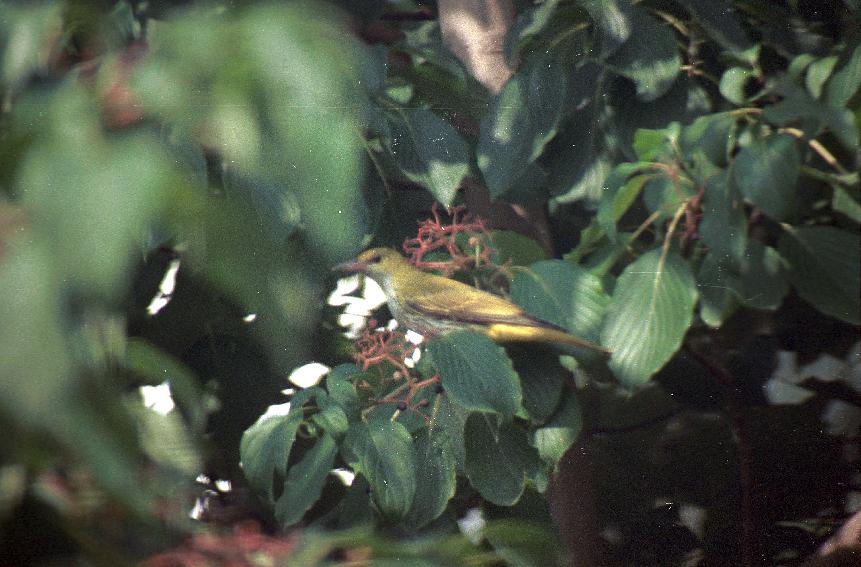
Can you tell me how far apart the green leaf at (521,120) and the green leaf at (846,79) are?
167mm

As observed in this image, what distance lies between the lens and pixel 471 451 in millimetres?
562

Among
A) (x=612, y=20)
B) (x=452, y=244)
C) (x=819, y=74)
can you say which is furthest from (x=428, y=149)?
(x=819, y=74)

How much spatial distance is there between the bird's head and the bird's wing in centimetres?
2

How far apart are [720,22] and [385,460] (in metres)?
0.38

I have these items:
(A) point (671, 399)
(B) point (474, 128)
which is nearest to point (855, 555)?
(A) point (671, 399)

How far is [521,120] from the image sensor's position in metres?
0.62

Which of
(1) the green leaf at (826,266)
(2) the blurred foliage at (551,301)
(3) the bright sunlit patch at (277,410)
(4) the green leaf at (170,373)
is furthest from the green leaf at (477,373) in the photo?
(4) the green leaf at (170,373)

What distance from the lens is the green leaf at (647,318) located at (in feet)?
1.86

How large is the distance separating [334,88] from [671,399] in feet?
2.05

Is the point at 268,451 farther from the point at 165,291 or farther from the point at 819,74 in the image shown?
the point at 819,74

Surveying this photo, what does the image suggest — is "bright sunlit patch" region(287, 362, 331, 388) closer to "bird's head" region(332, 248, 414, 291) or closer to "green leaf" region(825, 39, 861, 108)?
"bird's head" region(332, 248, 414, 291)

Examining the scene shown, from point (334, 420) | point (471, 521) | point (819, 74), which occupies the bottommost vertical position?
point (471, 521)

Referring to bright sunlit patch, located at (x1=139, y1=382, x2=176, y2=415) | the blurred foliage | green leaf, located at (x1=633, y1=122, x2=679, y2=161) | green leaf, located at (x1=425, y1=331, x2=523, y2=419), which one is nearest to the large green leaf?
the blurred foliage

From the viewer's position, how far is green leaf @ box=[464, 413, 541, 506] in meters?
0.56
